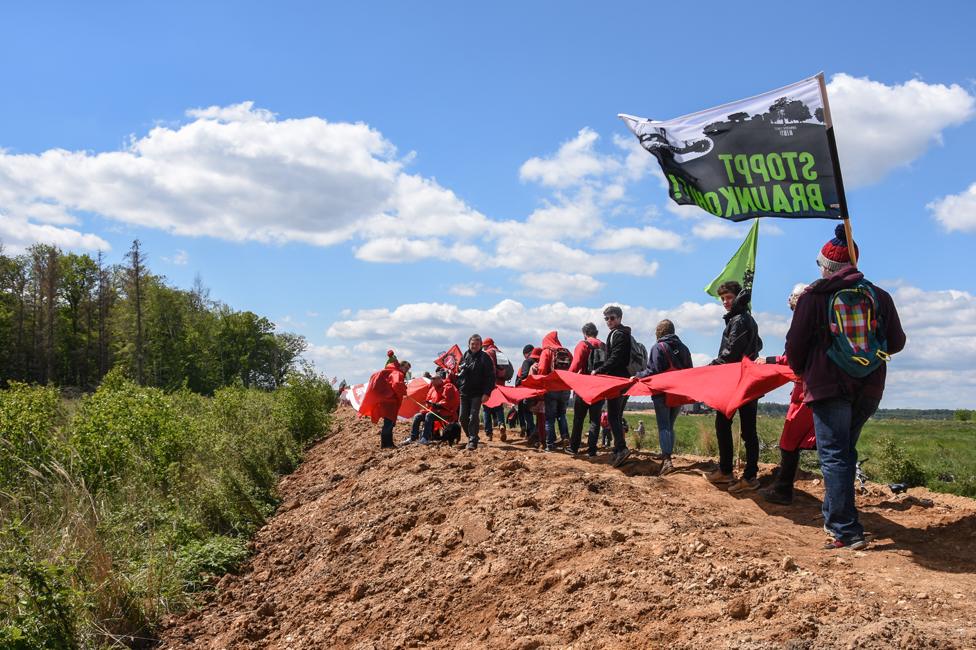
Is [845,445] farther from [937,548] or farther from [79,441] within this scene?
[79,441]

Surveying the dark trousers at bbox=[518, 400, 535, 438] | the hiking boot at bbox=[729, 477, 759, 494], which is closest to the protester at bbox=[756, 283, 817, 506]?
the hiking boot at bbox=[729, 477, 759, 494]

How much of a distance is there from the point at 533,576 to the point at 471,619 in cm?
48

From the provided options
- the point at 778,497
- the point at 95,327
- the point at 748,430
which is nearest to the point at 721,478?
the point at 748,430

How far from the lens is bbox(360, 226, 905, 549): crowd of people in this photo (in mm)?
5227

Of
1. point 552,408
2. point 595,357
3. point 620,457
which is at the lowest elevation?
point 620,457

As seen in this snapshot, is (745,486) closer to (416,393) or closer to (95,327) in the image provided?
(416,393)

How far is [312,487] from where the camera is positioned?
39.4 ft

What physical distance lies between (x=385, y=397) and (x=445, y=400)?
3.31 feet

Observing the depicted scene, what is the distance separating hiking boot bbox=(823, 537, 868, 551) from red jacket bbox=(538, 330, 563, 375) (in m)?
6.85

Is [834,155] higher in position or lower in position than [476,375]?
higher

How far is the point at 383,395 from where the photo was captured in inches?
497

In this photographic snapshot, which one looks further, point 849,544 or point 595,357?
point 595,357

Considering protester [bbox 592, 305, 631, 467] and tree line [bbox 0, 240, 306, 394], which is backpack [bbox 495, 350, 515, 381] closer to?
protester [bbox 592, 305, 631, 467]

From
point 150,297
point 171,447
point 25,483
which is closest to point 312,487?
point 171,447
